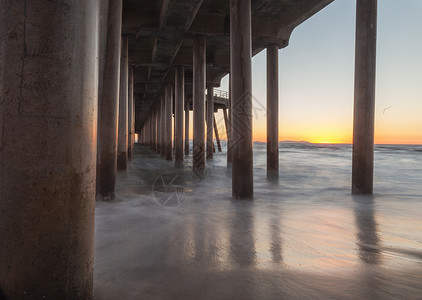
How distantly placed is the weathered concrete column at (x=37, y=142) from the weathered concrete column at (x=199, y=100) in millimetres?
9713

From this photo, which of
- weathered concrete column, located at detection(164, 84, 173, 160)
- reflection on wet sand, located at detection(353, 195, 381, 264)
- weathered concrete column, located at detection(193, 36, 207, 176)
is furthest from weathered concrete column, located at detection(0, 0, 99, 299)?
weathered concrete column, located at detection(164, 84, 173, 160)

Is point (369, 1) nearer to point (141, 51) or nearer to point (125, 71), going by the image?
point (125, 71)

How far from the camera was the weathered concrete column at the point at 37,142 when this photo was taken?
1.49 metres

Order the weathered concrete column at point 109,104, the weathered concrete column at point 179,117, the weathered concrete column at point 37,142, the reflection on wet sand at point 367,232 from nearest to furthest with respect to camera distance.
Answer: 1. the weathered concrete column at point 37,142
2. the reflection on wet sand at point 367,232
3. the weathered concrete column at point 109,104
4. the weathered concrete column at point 179,117

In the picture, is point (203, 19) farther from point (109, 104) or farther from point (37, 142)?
point (37, 142)

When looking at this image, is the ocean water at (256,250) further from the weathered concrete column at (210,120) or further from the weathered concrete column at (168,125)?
the weathered concrete column at (168,125)

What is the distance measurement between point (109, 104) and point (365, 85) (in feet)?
18.6

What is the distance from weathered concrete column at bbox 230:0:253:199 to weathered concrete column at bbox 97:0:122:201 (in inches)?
94.6

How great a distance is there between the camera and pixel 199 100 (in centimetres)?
1143

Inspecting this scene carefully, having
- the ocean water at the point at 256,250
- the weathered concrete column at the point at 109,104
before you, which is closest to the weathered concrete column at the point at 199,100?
the weathered concrete column at the point at 109,104

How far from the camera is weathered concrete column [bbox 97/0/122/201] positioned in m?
5.69

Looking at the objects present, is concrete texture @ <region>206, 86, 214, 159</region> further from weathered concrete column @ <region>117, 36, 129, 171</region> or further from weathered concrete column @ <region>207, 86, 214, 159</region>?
weathered concrete column @ <region>117, 36, 129, 171</region>

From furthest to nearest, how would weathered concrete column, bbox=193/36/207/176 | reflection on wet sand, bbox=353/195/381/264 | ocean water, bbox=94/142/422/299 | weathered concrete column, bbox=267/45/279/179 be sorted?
weathered concrete column, bbox=193/36/207/176 → weathered concrete column, bbox=267/45/279/179 → reflection on wet sand, bbox=353/195/381/264 → ocean water, bbox=94/142/422/299

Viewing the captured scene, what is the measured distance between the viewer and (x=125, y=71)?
36.6 feet
